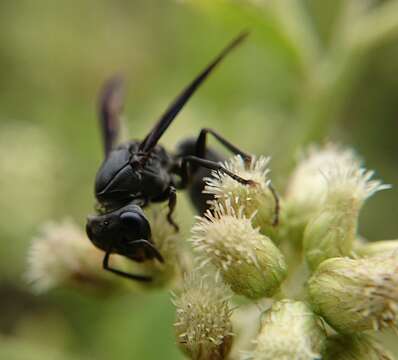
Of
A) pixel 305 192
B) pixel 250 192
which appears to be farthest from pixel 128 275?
pixel 305 192

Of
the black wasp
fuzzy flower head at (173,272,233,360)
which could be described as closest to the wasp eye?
the black wasp

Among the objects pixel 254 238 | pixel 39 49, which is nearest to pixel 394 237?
pixel 254 238

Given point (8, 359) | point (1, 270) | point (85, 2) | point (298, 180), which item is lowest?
point (8, 359)

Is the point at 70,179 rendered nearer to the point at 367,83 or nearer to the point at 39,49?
the point at 39,49

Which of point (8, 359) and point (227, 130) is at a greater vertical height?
point (227, 130)

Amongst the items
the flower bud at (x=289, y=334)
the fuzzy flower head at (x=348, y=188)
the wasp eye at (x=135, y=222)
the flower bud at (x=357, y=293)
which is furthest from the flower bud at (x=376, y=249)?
the wasp eye at (x=135, y=222)

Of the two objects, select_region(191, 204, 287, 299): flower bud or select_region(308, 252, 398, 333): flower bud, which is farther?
select_region(191, 204, 287, 299): flower bud

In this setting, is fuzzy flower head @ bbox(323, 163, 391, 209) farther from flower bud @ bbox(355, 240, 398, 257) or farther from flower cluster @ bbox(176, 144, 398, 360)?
flower bud @ bbox(355, 240, 398, 257)

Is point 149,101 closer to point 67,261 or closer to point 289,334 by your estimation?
point 67,261
